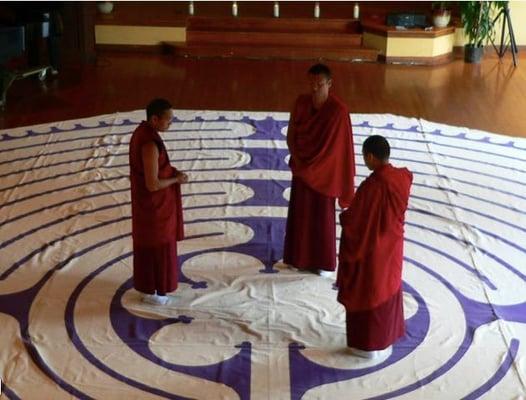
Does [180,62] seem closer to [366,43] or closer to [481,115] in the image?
[366,43]

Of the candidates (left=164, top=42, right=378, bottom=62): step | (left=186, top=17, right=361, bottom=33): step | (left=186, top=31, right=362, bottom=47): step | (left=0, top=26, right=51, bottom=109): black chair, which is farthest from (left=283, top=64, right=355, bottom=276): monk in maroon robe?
(left=186, top=17, right=361, bottom=33): step

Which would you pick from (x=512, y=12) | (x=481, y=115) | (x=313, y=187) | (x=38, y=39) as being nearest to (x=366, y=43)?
(x=512, y=12)

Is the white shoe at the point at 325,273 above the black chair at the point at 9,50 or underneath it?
underneath

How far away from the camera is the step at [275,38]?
31.3ft

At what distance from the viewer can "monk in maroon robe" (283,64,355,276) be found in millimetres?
3982

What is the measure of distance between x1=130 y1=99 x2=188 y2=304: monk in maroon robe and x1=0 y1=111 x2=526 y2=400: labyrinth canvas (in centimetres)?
17

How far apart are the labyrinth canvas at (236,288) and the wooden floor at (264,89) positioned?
3.07 ft

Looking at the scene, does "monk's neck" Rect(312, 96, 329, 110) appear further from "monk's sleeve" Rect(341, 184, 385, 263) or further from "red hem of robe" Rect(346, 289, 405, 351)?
"red hem of robe" Rect(346, 289, 405, 351)

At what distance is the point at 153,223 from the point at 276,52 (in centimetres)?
582

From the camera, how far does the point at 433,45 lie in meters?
9.20

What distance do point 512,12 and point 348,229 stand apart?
7.11 metres

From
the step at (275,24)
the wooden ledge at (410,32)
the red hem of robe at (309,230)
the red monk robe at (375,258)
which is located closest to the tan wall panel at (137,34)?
the step at (275,24)

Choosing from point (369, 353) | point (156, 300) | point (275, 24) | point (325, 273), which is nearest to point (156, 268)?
point (156, 300)

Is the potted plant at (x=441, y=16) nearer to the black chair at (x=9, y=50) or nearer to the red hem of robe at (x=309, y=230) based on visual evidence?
the black chair at (x=9, y=50)
